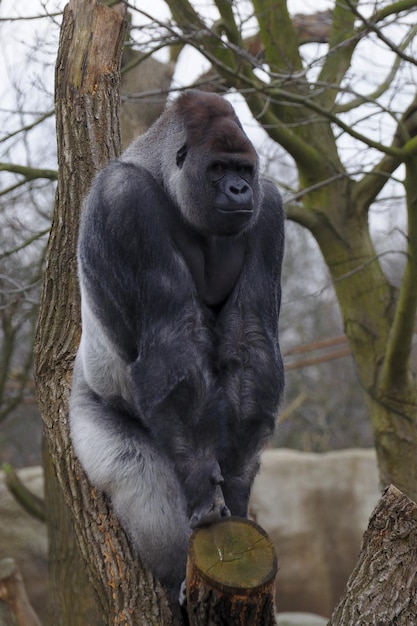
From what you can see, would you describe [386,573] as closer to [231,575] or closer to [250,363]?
[231,575]

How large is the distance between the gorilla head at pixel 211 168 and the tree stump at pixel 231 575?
4.02 feet

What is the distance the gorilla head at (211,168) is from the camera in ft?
10.6

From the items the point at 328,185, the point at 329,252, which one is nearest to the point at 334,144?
the point at 328,185

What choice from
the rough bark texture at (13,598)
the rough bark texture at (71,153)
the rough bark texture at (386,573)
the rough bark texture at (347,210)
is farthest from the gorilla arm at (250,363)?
the rough bark texture at (13,598)

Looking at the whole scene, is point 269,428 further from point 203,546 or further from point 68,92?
point 68,92

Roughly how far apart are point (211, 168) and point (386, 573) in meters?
1.73

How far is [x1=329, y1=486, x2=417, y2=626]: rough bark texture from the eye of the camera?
2.98 meters

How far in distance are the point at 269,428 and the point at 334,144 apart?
363 centimetres

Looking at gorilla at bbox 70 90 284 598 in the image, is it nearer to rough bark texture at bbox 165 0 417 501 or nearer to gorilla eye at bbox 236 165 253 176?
gorilla eye at bbox 236 165 253 176

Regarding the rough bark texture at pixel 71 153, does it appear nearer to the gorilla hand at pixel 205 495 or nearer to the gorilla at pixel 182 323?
the gorilla at pixel 182 323

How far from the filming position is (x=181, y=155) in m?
3.43

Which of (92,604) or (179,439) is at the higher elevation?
(179,439)

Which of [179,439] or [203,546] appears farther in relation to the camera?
[179,439]

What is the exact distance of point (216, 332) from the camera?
3436 millimetres
